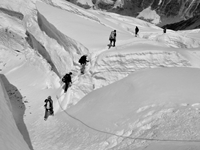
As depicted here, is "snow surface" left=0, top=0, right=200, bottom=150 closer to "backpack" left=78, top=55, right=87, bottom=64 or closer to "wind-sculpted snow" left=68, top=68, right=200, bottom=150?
"wind-sculpted snow" left=68, top=68, right=200, bottom=150

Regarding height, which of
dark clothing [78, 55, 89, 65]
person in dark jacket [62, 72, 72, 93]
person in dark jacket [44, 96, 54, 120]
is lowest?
person in dark jacket [44, 96, 54, 120]

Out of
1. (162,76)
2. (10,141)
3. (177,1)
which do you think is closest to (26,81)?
(162,76)

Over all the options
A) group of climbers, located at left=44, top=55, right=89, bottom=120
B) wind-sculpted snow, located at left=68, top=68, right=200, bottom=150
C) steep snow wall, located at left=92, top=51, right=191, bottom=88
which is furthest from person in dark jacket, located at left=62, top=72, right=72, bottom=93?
wind-sculpted snow, located at left=68, top=68, right=200, bottom=150

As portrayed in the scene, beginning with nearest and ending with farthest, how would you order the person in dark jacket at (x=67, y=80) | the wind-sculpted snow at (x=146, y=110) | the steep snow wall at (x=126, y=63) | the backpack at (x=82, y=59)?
1. the wind-sculpted snow at (x=146, y=110)
2. the steep snow wall at (x=126, y=63)
3. the person in dark jacket at (x=67, y=80)
4. the backpack at (x=82, y=59)

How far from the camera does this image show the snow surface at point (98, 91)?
8727 mm

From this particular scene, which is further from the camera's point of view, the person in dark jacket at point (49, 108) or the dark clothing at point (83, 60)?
the dark clothing at point (83, 60)

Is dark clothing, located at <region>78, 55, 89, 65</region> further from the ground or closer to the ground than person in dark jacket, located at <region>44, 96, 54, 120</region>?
further from the ground

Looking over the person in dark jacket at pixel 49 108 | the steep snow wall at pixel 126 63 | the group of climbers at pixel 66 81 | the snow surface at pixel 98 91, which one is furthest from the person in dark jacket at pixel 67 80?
the steep snow wall at pixel 126 63

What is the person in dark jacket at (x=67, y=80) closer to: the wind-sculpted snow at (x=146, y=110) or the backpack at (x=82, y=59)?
the backpack at (x=82, y=59)

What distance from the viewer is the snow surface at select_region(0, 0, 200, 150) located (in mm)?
8727

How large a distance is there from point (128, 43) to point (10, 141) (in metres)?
11.6

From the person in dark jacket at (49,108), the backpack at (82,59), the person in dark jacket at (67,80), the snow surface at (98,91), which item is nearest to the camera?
the snow surface at (98,91)

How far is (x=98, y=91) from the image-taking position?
45.8 ft

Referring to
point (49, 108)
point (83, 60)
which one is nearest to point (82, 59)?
point (83, 60)
